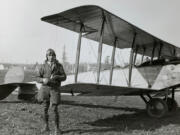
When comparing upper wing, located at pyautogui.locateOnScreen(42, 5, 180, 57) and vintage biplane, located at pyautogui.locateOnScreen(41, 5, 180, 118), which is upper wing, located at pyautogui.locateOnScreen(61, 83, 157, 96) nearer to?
vintage biplane, located at pyautogui.locateOnScreen(41, 5, 180, 118)

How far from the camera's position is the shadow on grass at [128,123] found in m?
6.31

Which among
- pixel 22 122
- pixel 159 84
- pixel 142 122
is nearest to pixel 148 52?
pixel 159 84

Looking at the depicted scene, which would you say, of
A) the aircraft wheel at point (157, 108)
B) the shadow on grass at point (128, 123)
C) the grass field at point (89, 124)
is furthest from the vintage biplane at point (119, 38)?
the grass field at point (89, 124)

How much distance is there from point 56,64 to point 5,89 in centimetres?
553

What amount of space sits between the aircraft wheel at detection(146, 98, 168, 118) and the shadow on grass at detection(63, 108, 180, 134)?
7.2 inches

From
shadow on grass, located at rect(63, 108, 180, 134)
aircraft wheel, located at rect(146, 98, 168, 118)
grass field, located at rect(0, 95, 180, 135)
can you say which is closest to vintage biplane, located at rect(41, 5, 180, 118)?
aircraft wheel, located at rect(146, 98, 168, 118)

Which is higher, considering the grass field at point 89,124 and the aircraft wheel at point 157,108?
the aircraft wheel at point 157,108

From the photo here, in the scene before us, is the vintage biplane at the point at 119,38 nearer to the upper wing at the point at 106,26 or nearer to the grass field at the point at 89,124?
the upper wing at the point at 106,26

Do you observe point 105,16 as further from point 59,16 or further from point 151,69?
point 151,69

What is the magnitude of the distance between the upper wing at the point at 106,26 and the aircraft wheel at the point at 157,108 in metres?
2.12

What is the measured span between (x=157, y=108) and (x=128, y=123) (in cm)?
136

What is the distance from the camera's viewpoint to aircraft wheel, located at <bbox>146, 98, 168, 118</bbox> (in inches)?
322

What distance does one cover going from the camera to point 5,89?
10.7 meters

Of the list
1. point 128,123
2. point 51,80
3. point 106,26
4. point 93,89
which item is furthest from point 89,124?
point 106,26
